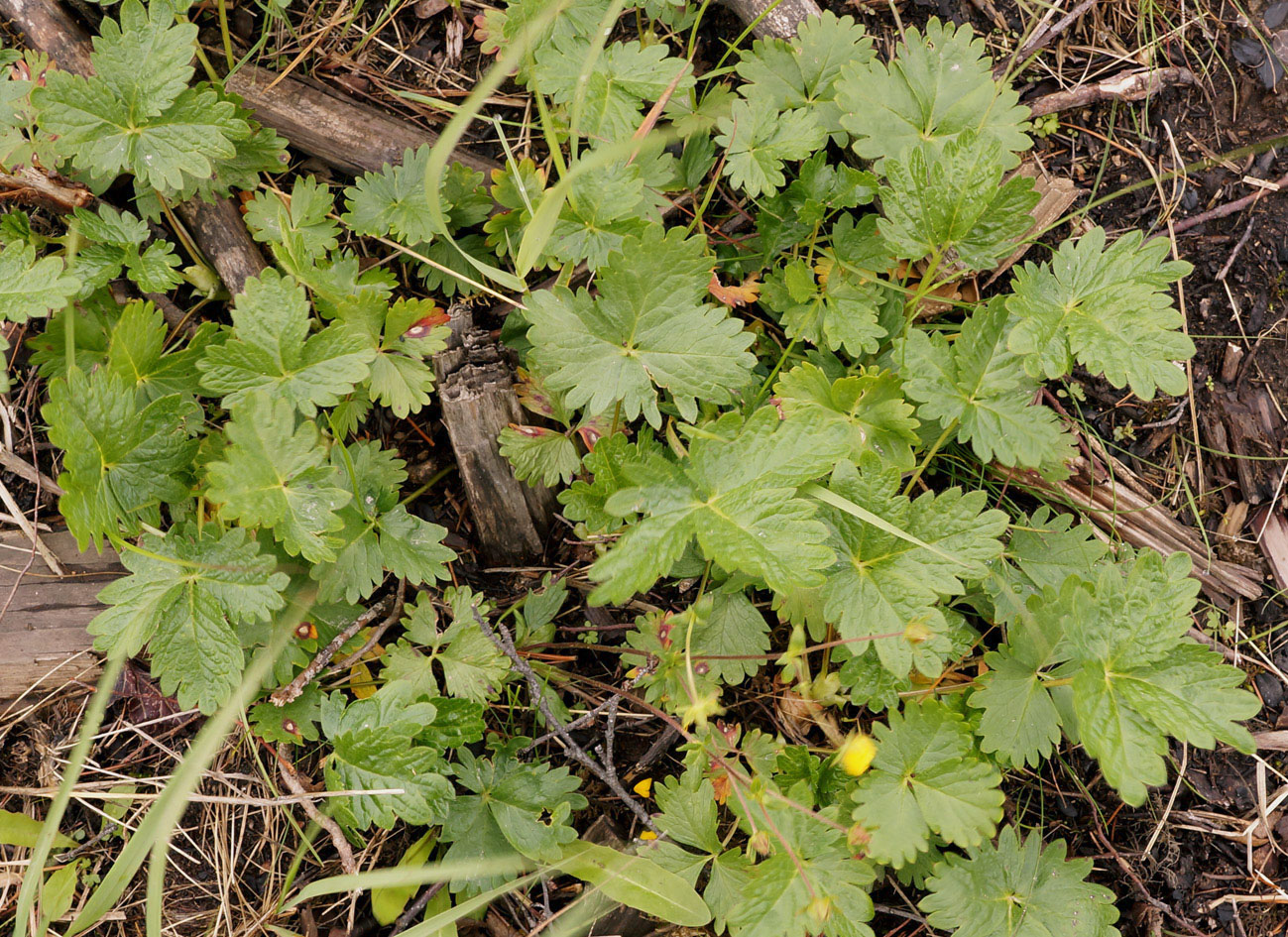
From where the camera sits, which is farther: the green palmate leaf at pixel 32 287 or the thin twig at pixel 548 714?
the thin twig at pixel 548 714

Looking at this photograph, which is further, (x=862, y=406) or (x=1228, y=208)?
(x=1228, y=208)

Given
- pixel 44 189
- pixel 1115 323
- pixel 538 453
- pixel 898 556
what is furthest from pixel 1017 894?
pixel 44 189

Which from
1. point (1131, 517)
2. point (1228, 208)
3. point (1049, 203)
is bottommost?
point (1131, 517)

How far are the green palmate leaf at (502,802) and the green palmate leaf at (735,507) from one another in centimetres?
81

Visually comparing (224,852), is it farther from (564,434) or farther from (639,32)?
(639,32)

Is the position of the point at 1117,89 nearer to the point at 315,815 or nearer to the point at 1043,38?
the point at 1043,38

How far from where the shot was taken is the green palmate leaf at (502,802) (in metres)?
2.62

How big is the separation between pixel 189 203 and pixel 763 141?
6.07 feet

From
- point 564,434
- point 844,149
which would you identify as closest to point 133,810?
point 564,434

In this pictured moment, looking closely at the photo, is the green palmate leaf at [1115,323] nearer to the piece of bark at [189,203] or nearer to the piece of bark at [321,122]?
the piece of bark at [321,122]

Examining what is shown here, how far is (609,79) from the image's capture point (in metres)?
2.60

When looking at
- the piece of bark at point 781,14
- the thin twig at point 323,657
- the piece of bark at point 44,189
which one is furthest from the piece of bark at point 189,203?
the piece of bark at point 781,14

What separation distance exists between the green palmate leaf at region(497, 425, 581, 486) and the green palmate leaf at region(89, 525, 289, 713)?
74 centimetres

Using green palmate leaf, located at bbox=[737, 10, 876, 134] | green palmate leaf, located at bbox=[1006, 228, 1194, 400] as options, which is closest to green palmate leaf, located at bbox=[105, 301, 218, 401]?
green palmate leaf, located at bbox=[737, 10, 876, 134]
